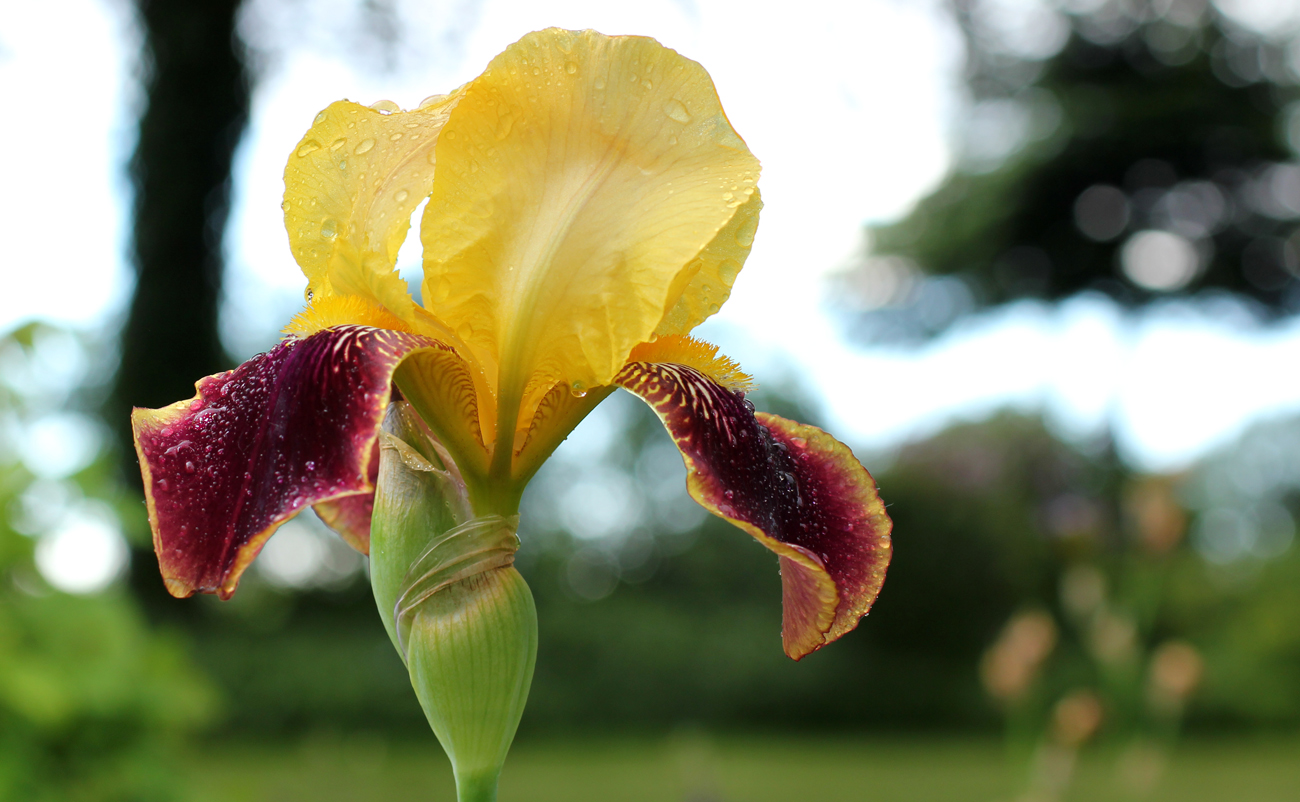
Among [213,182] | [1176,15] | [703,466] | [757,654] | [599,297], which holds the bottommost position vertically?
[757,654]

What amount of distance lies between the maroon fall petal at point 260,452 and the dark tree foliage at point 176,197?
17.4 ft

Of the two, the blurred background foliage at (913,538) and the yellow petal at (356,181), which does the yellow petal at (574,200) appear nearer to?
the yellow petal at (356,181)

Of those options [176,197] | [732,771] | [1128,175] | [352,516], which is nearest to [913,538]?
[732,771]

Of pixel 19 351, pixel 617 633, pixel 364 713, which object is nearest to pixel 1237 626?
pixel 617 633

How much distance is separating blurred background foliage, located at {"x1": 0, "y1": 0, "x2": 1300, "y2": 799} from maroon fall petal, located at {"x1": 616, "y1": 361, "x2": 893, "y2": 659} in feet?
5.47

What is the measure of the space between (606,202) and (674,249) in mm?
59

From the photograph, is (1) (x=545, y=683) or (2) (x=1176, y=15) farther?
(2) (x=1176, y=15)

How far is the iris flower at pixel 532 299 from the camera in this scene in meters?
0.60

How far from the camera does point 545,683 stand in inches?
300

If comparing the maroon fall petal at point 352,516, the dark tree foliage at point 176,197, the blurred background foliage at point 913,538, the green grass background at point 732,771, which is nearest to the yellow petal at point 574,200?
the maroon fall petal at point 352,516

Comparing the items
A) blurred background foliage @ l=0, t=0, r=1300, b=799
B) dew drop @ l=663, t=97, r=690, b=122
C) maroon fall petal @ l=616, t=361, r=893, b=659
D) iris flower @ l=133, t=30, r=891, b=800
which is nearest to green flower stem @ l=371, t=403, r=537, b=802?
iris flower @ l=133, t=30, r=891, b=800

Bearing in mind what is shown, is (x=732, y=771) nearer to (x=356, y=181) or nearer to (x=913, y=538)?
(x=913, y=538)

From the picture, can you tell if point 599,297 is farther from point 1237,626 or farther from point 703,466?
point 1237,626

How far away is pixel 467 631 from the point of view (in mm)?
584
